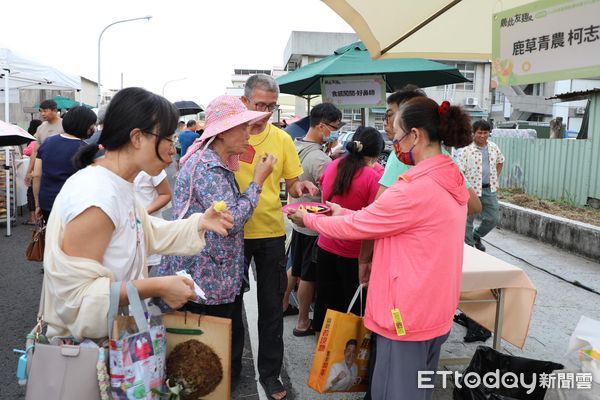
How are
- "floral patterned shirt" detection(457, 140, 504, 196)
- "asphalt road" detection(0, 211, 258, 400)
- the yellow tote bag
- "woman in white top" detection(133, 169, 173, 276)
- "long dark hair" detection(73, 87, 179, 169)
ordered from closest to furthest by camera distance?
"long dark hair" detection(73, 87, 179, 169)
the yellow tote bag
"asphalt road" detection(0, 211, 258, 400)
"woman in white top" detection(133, 169, 173, 276)
"floral patterned shirt" detection(457, 140, 504, 196)

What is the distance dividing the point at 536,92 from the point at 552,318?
28.5m

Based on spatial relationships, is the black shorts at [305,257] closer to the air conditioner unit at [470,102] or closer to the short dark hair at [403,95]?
the short dark hair at [403,95]

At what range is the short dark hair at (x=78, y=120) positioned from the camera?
15.1 feet

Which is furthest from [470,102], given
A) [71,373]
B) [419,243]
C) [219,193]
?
[71,373]

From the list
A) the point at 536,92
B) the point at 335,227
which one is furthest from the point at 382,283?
the point at 536,92

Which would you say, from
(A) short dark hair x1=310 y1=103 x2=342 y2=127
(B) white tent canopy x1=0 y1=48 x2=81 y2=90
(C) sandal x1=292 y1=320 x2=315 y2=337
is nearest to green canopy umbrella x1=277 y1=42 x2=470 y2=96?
(A) short dark hair x1=310 y1=103 x2=342 y2=127

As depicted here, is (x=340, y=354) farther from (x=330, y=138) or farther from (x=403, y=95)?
(x=330, y=138)

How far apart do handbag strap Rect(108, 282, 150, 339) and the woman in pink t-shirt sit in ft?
7.09

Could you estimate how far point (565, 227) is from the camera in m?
7.62

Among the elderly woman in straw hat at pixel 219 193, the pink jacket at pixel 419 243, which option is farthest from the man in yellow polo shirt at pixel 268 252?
the pink jacket at pixel 419 243

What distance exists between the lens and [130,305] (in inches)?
63.5

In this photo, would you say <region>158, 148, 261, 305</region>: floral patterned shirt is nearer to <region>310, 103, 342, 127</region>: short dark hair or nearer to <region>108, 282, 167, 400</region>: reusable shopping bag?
<region>108, 282, 167, 400</region>: reusable shopping bag

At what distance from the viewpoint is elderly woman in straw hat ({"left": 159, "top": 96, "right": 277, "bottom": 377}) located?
266 cm

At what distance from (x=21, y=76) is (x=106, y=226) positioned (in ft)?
32.0
